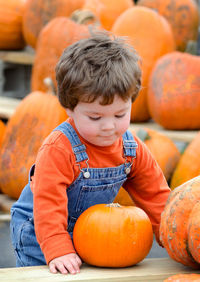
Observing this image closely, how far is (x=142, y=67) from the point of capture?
13.2ft

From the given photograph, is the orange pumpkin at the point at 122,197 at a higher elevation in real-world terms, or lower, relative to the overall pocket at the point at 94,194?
lower

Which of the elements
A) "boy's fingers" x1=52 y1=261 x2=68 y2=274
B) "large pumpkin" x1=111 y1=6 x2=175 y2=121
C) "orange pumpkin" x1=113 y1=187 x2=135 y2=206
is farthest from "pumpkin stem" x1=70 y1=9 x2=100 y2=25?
"boy's fingers" x1=52 y1=261 x2=68 y2=274

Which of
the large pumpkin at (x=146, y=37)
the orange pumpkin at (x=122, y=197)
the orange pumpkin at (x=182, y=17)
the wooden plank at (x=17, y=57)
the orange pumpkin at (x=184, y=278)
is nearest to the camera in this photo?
the orange pumpkin at (x=184, y=278)

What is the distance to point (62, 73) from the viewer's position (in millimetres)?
1852

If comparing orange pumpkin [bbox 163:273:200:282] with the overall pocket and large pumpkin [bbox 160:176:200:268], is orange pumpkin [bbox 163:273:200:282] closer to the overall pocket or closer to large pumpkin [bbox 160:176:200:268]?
large pumpkin [bbox 160:176:200:268]

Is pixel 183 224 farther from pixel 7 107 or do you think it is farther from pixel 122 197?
pixel 7 107

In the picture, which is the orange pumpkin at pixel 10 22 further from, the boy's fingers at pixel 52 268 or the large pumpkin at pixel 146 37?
the boy's fingers at pixel 52 268

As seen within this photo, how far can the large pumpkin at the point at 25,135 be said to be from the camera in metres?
3.44

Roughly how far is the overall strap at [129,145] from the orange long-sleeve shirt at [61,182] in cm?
2

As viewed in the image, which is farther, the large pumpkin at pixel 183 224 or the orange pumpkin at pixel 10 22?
the orange pumpkin at pixel 10 22

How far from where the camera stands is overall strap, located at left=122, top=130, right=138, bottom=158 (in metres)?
2.02

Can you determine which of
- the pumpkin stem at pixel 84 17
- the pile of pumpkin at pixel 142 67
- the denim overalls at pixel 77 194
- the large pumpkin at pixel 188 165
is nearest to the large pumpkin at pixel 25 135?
the pile of pumpkin at pixel 142 67

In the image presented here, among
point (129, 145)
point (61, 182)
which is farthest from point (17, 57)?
point (61, 182)

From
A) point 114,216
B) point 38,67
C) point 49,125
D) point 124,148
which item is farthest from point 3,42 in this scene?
point 114,216
